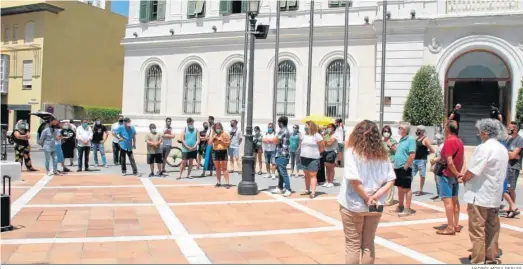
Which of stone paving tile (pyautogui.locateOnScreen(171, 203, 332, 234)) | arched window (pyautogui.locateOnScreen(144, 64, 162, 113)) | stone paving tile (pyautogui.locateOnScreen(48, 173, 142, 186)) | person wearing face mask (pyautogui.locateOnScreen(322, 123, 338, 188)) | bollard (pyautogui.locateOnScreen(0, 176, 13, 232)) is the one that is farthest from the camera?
arched window (pyautogui.locateOnScreen(144, 64, 162, 113))

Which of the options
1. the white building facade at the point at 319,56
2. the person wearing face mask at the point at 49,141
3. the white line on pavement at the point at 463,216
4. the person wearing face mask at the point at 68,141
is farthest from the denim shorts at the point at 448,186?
the person wearing face mask at the point at 68,141

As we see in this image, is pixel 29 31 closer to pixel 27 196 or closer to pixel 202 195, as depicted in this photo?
pixel 27 196

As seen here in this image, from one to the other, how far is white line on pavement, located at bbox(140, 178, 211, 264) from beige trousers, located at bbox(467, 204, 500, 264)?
10.4ft

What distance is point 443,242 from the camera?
7.00 m

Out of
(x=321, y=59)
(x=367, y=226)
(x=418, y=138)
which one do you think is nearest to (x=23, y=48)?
(x=321, y=59)

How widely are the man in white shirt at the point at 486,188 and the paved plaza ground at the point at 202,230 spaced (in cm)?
47

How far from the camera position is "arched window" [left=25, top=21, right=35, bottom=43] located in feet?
104

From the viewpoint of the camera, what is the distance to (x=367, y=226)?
4.65 meters

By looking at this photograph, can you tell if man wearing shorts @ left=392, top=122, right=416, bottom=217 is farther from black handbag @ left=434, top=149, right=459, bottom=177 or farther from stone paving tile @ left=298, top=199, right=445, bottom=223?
black handbag @ left=434, top=149, right=459, bottom=177

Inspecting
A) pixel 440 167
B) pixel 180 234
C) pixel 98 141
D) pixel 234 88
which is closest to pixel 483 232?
pixel 440 167

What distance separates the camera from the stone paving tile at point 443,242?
20.6 ft

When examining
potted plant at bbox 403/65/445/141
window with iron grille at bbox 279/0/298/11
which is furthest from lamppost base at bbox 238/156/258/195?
window with iron grille at bbox 279/0/298/11

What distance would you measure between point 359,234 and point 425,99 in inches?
576

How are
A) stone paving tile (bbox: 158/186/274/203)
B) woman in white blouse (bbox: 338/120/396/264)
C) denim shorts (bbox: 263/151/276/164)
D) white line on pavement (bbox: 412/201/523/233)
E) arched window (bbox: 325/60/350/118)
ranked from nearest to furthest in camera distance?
woman in white blouse (bbox: 338/120/396/264) → white line on pavement (bbox: 412/201/523/233) → stone paving tile (bbox: 158/186/274/203) → denim shorts (bbox: 263/151/276/164) → arched window (bbox: 325/60/350/118)
